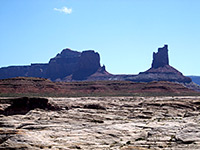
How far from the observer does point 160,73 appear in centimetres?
18262

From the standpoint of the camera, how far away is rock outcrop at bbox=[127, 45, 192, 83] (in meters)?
177

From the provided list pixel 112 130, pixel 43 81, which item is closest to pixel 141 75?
pixel 43 81

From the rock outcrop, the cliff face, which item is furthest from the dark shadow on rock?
the cliff face

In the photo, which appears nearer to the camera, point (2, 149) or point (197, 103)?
point (2, 149)

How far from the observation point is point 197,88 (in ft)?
577

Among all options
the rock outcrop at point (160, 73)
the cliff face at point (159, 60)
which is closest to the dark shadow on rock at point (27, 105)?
the rock outcrop at point (160, 73)

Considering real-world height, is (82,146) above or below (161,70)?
below

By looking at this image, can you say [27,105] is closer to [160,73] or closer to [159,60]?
[160,73]

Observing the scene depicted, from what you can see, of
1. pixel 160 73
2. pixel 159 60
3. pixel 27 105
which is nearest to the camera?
pixel 27 105

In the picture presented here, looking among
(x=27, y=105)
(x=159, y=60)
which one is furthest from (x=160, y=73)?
(x=27, y=105)

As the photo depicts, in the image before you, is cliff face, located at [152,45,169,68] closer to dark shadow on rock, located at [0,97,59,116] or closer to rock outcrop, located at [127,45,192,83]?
rock outcrop, located at [127,45,192,83]

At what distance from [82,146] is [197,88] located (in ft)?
528

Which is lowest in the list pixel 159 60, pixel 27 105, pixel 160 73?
pixel 27 105

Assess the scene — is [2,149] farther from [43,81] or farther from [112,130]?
[43,81]
